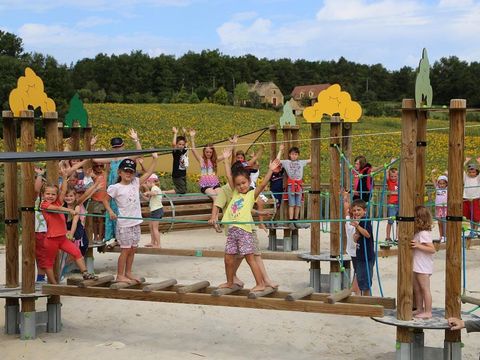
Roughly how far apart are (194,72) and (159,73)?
25.3 ft

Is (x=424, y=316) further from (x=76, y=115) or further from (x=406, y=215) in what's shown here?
(x=76, y=115)

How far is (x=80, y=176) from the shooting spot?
11117 millimetres

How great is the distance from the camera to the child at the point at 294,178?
1273cm

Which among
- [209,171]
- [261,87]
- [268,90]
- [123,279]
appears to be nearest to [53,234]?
[123,279]

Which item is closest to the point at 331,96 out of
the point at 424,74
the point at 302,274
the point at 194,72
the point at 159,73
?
the point at 302,274

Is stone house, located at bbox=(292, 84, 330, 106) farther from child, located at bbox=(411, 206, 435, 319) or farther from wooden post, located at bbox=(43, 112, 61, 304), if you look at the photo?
child, located at bbox=(411, 206, 435, 319)

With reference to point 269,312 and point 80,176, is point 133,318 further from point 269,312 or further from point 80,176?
point 80,176

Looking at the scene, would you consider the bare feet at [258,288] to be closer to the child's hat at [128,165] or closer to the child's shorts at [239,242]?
the child's shorts at [239,242]

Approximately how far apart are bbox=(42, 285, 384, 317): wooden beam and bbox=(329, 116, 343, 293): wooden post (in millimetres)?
2658

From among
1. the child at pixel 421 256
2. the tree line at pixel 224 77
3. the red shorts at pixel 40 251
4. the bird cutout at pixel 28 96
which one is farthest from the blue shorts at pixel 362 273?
the tree line at pixel 224 77

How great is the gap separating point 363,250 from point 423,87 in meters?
2.47

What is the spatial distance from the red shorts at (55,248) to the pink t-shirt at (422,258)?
3.39m

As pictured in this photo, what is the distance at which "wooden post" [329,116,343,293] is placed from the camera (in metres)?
9.16

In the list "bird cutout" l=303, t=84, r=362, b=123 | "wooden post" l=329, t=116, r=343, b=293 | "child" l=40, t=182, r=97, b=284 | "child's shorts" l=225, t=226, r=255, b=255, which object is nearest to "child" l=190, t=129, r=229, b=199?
"bird cutout" l=303, t=84, r=362, b=123
